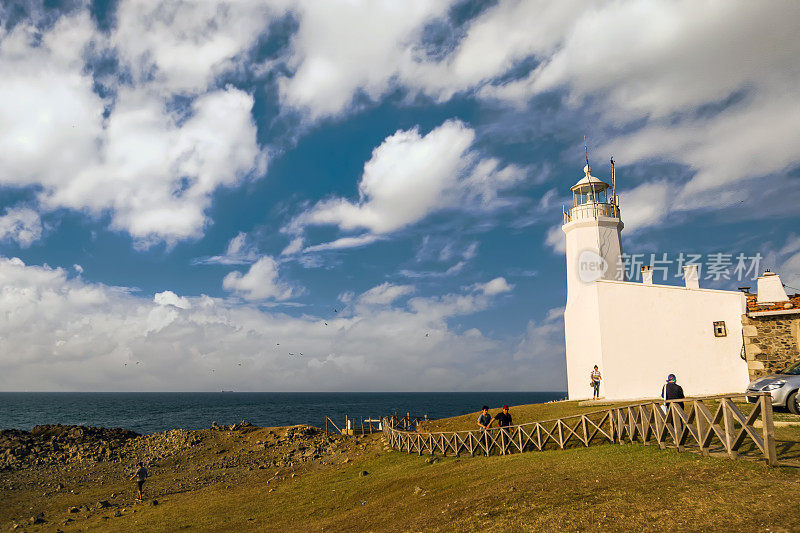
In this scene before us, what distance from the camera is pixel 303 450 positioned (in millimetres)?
31984

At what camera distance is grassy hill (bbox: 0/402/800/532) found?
8.09 m

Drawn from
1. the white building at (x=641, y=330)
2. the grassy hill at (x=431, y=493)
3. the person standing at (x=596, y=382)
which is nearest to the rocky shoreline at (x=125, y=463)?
the grassy hill at (x=431, y=493)

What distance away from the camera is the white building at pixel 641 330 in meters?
23.7

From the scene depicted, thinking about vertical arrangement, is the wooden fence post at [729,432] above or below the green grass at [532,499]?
above

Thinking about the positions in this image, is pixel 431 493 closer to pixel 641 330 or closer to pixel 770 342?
pixel 641 330

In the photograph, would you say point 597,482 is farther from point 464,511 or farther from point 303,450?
point 303,450

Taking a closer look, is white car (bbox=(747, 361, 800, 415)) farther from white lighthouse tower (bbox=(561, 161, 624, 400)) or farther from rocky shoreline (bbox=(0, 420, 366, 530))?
rocky shoreline (bbox=(0, 420, 366, 530))

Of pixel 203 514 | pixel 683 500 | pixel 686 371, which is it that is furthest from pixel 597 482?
pixel 686 371

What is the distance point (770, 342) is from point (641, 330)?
539 centimetres

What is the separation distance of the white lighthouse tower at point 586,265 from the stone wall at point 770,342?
6882 mm

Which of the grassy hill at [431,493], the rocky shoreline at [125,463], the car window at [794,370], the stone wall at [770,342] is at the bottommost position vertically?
the rocky shoreline at [125,463]

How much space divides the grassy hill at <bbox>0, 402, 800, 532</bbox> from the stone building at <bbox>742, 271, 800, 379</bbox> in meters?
8.57

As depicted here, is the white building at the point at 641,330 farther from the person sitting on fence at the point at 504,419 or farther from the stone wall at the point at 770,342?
the person sitting on fence at the point at 504,419

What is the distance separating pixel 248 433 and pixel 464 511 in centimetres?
3131
